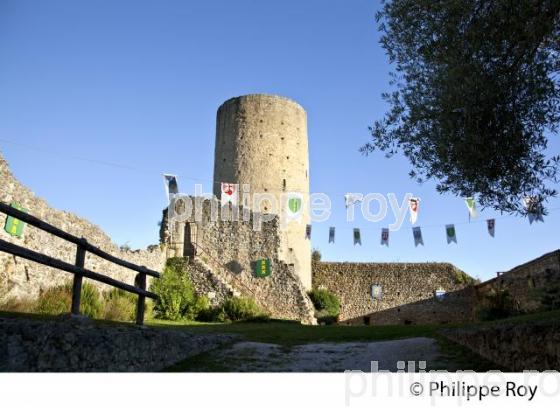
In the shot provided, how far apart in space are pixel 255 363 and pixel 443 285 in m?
24.0

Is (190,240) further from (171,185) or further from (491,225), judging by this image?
(491,225)

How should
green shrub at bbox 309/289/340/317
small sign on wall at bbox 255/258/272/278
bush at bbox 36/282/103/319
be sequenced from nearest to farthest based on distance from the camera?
bush at bbox 36/282/103/319 → small sign on wall at bbox 255/258/272/278 → green shrub at bbox 309/289/340/317

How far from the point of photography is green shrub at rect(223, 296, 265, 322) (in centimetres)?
1927

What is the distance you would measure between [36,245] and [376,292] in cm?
2007

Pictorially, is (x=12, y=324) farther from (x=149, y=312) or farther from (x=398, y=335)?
(x=149, y=312)

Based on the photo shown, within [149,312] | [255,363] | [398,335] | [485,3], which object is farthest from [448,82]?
[149,312]

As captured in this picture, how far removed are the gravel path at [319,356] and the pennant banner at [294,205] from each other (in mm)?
14915

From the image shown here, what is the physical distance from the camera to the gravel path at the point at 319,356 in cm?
757

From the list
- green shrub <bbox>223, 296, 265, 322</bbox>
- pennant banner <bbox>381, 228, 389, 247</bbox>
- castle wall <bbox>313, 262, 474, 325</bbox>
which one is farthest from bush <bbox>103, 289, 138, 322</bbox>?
castle wall <bbox>313, 262, 474, 325</bbox>

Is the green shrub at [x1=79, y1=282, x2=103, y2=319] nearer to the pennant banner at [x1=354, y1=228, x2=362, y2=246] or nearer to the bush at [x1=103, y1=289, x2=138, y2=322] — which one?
the bush at [x1=103, y1=289, x2=138, y2=322]

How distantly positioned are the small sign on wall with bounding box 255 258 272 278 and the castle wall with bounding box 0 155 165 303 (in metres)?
6.73

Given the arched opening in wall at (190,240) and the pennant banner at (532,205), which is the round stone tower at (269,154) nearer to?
the arched opening in wall at (190,240)

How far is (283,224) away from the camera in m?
26.4

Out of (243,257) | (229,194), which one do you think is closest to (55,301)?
(243,257)
